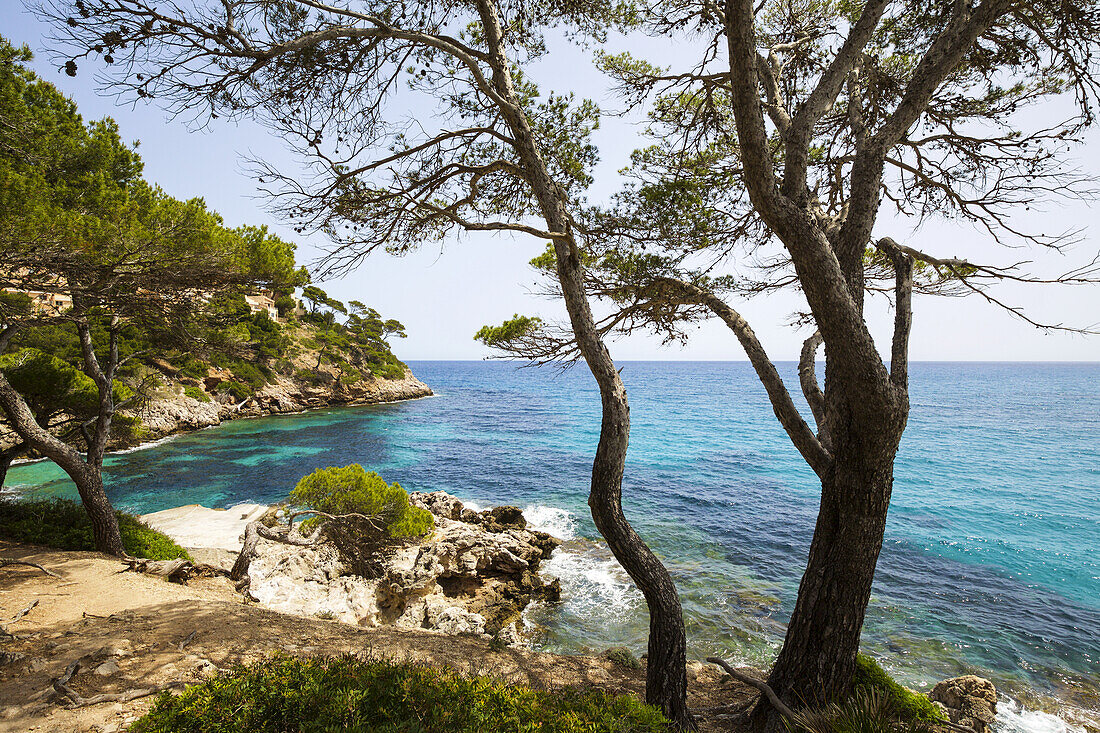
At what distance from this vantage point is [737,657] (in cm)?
900

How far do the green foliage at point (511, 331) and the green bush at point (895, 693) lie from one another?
15.8ft

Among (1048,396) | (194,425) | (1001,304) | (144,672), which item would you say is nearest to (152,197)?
(144,672)

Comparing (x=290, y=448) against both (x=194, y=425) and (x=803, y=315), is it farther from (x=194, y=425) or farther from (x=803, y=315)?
(x=803, y=315)

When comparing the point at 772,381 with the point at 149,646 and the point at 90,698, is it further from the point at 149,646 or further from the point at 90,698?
the point at 149,646

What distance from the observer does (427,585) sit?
10453mm

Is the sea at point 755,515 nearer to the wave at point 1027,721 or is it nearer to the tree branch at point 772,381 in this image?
the wave at point 1027,721

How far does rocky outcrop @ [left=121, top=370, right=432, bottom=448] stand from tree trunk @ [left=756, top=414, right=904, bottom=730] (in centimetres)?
1945

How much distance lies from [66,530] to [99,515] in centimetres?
126

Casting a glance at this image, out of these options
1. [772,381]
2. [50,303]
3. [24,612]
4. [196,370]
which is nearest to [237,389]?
[196,370]

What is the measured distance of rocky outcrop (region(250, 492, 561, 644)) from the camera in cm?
921

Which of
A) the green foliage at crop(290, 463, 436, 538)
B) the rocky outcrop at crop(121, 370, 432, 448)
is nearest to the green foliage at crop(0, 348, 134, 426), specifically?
the green foliage at crop(290, 463, 436, 538)

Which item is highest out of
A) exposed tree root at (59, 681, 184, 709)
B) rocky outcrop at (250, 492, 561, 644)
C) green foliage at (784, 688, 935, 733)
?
green foliage at (784, 688, 935, 733)

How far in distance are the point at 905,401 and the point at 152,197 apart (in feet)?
38.9

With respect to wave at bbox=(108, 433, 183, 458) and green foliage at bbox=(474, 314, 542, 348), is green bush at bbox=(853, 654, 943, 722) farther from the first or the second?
wave at bbox=(108, 433, 183, 458)
